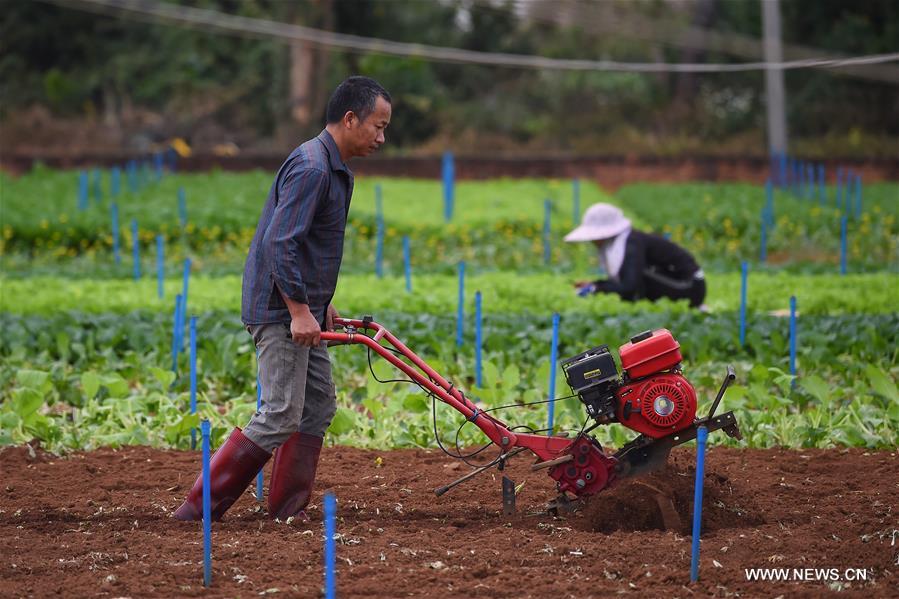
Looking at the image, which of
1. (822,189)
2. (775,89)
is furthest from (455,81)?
(822,189)

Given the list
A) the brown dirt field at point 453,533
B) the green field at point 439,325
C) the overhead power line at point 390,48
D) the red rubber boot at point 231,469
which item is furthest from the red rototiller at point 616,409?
the overhead power line at point 390,48

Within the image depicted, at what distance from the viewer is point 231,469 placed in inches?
201

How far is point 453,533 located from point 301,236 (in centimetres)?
138

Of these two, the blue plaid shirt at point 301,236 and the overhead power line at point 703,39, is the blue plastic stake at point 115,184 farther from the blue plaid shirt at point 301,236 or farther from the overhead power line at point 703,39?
the blue plaid shirt at point 301,236

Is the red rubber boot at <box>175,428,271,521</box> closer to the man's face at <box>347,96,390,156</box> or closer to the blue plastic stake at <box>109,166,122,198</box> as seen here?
the man's face at <box>347,96,390,156</box>

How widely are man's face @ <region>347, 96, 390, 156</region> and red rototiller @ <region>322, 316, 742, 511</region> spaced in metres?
0.74

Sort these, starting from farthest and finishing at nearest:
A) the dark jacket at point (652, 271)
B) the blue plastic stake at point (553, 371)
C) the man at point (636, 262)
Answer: the dark jacket at point (652, 271) → the man at point (636, 262) → the blue plastic stake at point (553, 371)

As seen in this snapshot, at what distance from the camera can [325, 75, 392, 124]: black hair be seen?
505 centimetres

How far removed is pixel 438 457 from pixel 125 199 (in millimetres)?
15322

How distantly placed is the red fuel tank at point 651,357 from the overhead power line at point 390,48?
2.59 metres

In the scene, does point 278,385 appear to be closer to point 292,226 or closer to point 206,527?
point 292,226

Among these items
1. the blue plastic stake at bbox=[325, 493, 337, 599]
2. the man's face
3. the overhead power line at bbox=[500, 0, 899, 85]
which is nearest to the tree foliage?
the overhead power line at bbox=[500, 0, 899, 85]

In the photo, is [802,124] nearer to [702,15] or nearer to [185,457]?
[702,15]

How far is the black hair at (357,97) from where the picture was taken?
16.6 ft
